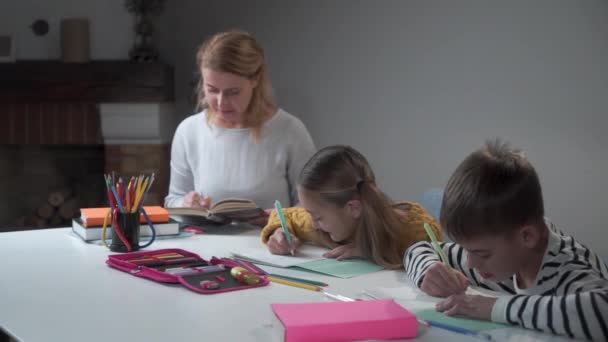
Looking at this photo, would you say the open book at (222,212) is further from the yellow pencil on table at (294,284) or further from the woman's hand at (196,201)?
the yellow pencil on table at (294,284)

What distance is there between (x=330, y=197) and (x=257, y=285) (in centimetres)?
33

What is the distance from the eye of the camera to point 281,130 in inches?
93.6

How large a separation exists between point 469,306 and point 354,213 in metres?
0.49

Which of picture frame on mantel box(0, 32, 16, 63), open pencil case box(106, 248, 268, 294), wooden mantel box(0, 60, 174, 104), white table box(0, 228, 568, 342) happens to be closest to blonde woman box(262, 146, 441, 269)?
white table box(0, 228, 568, 342)

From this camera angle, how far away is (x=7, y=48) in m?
3.64

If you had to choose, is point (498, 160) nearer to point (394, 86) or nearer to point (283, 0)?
point (394, 86)

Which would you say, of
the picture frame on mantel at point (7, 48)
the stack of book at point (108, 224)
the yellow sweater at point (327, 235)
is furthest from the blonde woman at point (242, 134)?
the picture frame on mantel at point (7, 48)

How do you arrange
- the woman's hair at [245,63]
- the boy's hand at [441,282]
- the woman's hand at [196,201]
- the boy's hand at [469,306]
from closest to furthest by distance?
the boy's hand at [469,306]
the boy's hand at [441,282]
the woman's hand at [196,201]
the woman's hair at [245,63]

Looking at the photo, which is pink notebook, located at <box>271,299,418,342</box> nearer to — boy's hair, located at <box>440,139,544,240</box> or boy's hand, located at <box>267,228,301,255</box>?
boy's hair, located at <box>440,139,544,240</box>

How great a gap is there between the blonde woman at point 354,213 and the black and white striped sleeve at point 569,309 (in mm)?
443

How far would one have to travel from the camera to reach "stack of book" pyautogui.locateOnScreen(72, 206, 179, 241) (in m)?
1.78

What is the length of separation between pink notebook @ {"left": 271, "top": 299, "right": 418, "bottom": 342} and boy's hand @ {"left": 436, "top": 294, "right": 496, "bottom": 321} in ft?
0.40

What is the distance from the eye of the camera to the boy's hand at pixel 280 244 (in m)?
1.64

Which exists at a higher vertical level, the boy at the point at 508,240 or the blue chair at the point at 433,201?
the boy at the point at 508,240
